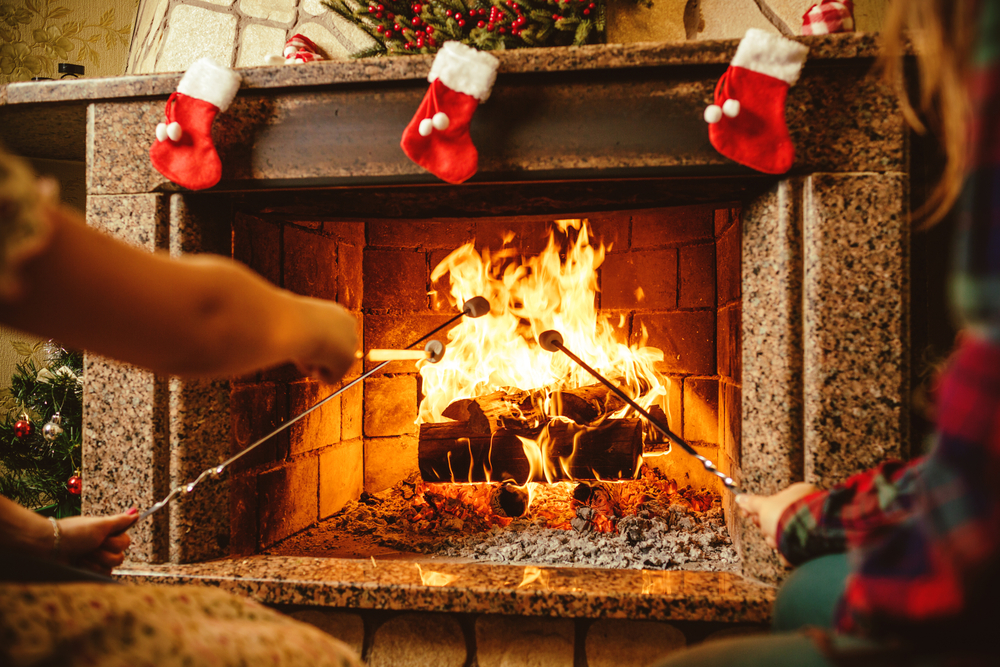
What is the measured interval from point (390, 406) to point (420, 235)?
65 centimetres

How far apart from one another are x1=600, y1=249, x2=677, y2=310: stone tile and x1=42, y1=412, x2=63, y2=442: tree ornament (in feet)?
6.20

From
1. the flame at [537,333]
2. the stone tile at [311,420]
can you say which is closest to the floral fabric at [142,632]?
the stone tile at [311,420]

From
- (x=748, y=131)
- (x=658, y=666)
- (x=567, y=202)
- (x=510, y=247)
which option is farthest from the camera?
(x=510, y=247)

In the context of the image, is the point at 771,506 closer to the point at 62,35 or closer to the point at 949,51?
the point at 949,51

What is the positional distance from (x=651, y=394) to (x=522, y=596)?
37.0 inches

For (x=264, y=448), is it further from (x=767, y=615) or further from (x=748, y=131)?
(x=748, y=131)

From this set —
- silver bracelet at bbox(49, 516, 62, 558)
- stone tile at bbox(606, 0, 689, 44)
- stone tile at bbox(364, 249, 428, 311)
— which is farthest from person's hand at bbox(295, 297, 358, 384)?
stone tile at bbox(364, 249, 428, 311)

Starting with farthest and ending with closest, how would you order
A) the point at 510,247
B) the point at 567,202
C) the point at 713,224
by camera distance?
the point at 510,247 → the point at 713,224 → the point at 567,202

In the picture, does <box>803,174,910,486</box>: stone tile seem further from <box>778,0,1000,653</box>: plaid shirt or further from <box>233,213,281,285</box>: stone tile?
<box>233,213,281,285</box>: stone tile

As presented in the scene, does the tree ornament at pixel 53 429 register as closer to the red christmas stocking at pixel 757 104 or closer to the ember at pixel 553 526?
the ember at pixel 553 526

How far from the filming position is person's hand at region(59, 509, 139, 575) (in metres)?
0.99

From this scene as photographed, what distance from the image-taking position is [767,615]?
4.10 ft

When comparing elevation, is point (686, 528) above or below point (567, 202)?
below

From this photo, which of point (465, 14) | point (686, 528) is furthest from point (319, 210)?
point (686, 528)
